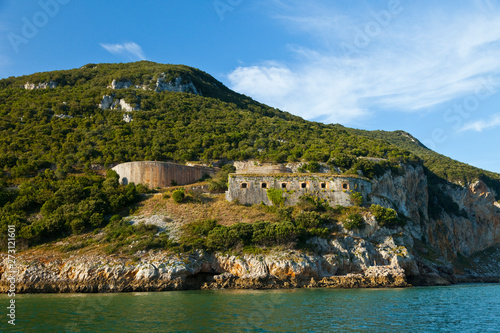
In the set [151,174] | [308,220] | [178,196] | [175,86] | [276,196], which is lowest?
[308,220]

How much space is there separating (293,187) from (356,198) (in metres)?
6.06

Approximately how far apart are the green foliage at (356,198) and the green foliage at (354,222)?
297 centimetres

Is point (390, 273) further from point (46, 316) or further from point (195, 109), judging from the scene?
point (195, 109)

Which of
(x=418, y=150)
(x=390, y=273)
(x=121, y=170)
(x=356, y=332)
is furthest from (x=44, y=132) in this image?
(x=418, y=150)

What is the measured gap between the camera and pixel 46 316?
17.6 meters

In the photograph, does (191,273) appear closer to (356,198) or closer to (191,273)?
(191,273)

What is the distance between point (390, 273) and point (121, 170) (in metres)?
29.6

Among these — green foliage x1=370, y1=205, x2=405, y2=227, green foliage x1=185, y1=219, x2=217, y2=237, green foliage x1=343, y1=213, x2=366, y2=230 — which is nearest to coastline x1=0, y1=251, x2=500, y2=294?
green foliage x1=185, y1=219, x2=217, y2=237

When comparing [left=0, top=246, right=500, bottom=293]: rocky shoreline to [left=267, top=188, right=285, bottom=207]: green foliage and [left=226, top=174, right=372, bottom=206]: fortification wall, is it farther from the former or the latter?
[left=226, top=174, right=372, bottom=206]: fortification wall

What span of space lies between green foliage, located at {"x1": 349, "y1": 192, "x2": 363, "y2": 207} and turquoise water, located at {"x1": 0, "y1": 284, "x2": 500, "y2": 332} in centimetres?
1335

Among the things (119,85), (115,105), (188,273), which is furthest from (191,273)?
(119,85)

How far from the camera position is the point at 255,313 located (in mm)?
18172

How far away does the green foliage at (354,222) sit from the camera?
113ft

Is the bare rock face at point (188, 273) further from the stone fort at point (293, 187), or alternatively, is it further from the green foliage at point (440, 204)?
the green foliage at point (440, 204)
